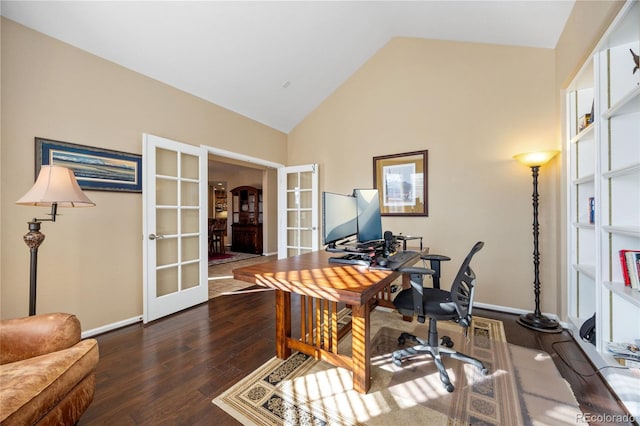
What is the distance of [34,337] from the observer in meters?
1.37

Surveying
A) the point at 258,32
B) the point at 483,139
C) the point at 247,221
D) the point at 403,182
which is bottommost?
the point at 247,221

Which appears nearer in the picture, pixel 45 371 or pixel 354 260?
pixel 45 371

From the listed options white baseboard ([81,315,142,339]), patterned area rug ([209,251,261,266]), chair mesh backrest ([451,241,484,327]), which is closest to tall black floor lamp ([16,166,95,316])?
white baseboard ([81,315,142,339])

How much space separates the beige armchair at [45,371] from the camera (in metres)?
1.04

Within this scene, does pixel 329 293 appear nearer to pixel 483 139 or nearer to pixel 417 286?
pixel 417 286

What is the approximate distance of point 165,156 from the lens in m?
2.98

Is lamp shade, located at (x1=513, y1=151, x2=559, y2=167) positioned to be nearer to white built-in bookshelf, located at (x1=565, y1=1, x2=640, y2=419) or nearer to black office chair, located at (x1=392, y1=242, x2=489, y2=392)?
white built-in bookshelf, located at (x1=565, y1=1, x2=640, y2=419)

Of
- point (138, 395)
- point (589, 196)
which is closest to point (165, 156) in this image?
point (138, 395)

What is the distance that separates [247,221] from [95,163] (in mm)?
4984

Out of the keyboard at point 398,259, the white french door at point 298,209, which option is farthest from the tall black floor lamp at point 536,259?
the white french door at point 298,209

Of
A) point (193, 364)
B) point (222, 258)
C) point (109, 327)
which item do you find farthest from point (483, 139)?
point (222, 258)

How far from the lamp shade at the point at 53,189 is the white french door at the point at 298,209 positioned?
2890 mm

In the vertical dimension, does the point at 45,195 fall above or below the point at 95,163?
below

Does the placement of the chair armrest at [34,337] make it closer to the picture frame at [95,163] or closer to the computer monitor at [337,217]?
the picture frame at [95,163]
